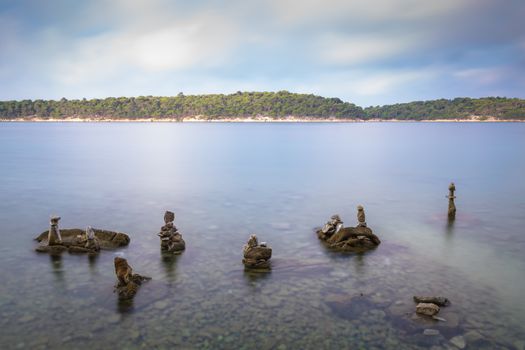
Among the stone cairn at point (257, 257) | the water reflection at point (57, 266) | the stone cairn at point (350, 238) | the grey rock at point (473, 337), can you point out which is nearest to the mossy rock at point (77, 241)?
the water reflection at point (57, 266)

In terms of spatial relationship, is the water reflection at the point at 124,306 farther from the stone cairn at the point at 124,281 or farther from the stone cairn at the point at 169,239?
the stone cairn at the point at 169,239

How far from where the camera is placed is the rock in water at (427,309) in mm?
16062

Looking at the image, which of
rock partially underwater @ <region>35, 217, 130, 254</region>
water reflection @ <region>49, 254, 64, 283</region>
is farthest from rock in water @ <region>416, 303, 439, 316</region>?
rock partially underwater @ <region>35, 217, 130, 254</region>

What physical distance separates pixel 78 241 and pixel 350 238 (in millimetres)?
15970

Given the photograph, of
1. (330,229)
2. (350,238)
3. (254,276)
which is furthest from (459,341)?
(330,229)

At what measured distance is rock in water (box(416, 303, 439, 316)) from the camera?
52.7 ft

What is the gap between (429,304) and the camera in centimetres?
1638

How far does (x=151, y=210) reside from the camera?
34.9 m

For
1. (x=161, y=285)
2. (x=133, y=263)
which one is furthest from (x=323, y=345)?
(x=133, y=263)

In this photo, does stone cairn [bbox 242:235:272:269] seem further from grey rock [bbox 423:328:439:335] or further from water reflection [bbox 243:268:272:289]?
grey rock [bbox 423:328:439:335]

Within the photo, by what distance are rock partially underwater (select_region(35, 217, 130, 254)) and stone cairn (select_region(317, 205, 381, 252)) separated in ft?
40.8

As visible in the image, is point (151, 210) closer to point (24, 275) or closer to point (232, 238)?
point (232, 238)

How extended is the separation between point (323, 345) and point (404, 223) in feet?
64.4

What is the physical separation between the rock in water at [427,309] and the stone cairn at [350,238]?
8.01 metres
